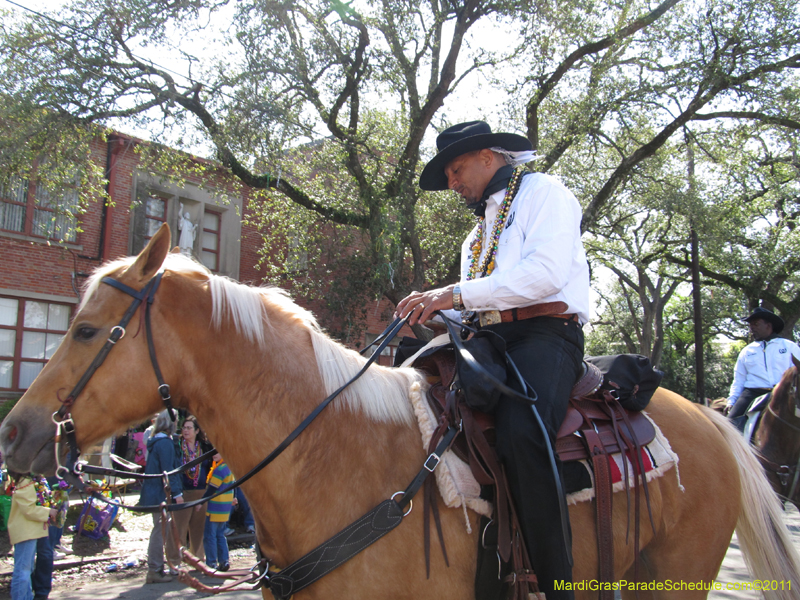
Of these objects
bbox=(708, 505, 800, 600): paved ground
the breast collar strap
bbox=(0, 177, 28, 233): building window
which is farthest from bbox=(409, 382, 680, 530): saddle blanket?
bbox=(0, 177, 28, 233): building window

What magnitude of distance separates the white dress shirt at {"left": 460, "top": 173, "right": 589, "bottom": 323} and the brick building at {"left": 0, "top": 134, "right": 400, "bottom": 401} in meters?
11.6

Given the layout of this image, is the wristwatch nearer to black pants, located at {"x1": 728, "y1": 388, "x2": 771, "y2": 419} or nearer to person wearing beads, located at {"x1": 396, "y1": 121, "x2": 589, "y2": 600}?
person wearing beads, located at {"x1": 396, "y1": 121, "x2": 589, "y2": 600}

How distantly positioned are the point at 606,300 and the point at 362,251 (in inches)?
983

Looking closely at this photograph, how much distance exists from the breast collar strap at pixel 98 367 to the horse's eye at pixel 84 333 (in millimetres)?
72

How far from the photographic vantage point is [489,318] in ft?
8.59

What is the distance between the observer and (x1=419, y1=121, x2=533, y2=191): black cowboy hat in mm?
2703

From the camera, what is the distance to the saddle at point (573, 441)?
6.97ft

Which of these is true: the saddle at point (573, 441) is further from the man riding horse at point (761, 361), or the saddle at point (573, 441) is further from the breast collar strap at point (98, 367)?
the man riding horse at point (761, 361)

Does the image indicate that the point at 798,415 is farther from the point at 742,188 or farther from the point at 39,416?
the point at 742,188

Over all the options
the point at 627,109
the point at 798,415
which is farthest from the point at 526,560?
the point at 627,109

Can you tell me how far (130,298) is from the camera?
211 cm

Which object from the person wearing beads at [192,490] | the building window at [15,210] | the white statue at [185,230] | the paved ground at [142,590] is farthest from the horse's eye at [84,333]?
the white statue at [185,230]

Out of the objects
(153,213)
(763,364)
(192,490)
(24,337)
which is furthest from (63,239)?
(763,364)

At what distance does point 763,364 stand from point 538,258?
671 centimetres
